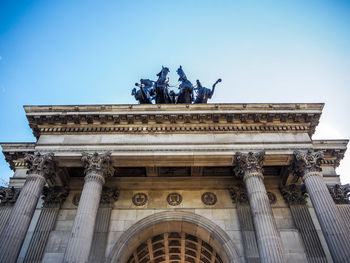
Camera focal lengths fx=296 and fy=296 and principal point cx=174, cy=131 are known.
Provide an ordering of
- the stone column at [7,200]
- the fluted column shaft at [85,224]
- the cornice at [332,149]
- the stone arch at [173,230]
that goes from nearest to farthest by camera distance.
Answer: the fluted column shaft at [85,224], the stone arch at [173,230], the stone column at [7,200], the cornice at [332,149]

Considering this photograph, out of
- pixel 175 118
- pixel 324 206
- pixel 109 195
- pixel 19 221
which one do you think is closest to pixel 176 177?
pixel 175 118

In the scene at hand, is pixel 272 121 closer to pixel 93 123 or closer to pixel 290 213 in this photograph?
pixel 290 213

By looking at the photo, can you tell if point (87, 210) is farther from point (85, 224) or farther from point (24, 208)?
point (24, 208)

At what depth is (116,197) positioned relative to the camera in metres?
19.2

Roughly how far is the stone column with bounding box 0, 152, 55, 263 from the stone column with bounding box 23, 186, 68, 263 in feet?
6.56

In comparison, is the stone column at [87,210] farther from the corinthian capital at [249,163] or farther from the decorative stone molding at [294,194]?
the decorative stone molding at [294,194]

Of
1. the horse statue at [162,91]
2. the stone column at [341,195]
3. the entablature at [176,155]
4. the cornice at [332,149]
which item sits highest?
the horse statue at [162,91]

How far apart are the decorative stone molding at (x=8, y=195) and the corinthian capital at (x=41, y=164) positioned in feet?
11.4

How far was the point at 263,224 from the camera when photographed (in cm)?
1419

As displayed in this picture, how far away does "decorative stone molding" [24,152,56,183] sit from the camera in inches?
647

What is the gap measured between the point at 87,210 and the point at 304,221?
12.7 m

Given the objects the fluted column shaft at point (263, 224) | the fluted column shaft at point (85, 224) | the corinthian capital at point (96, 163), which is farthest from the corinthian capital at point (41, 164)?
the fluted column shaft at point (263, 224)

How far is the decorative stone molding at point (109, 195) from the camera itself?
1897 cm

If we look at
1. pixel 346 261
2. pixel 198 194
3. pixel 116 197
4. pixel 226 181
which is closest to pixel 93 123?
pixel 116 197
